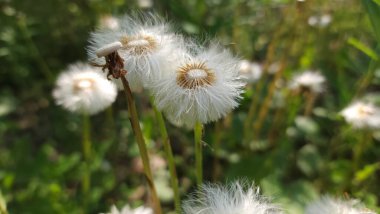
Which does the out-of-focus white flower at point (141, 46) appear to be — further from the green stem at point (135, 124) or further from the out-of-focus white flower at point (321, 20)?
the out-of-focus white flower at point (321, 20)

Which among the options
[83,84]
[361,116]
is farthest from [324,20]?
[83,84]

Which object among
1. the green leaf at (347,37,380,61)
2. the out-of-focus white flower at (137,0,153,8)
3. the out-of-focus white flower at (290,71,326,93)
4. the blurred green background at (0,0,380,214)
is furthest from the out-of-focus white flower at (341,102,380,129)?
the out-of-focus white flower at (137,0,153,8)

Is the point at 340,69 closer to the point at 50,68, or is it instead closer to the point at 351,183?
the point at 351,183

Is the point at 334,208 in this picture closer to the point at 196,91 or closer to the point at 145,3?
the point at 196,91

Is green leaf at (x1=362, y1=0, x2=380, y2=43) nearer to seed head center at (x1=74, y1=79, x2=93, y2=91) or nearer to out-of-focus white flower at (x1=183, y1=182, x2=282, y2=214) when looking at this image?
out-of-focus white flower at (x1=183, y1=182, x2=282, y2=214)

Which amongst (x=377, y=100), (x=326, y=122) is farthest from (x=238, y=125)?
(x=377, y=100)

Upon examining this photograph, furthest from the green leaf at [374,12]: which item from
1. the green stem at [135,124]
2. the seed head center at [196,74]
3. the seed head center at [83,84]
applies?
the seed head center at [83,84]
